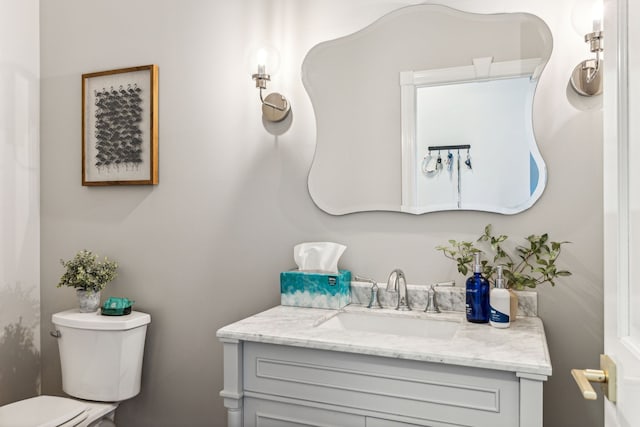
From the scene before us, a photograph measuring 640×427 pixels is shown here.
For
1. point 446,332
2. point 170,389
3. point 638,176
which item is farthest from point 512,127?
point 170,389

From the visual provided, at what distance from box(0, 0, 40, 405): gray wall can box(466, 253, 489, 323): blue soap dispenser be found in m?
2.11

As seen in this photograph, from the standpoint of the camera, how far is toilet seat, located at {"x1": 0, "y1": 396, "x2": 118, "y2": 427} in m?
1.75

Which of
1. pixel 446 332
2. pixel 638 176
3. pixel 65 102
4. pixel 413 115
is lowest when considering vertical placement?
pixel 446 332

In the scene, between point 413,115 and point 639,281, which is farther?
point 413,115

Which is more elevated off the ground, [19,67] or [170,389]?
[19,67]

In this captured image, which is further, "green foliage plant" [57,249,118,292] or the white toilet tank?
"green foliage plant" [57,249,118,292]

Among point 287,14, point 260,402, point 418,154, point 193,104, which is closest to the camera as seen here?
point 260,402

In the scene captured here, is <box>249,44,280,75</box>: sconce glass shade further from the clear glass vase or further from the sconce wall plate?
the clear glass vase

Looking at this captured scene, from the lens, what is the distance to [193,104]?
7.02ft

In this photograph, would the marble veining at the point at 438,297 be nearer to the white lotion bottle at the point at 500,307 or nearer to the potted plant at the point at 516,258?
the potted plant at the point at 516,258

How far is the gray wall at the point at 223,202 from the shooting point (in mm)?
1575

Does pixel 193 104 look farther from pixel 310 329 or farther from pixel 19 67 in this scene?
pixel 310 329

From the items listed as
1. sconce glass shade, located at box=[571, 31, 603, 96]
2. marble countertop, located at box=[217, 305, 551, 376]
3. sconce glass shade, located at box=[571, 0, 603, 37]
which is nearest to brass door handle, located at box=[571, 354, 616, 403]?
marble countertop, located at box=[217, 305, 551, 376]

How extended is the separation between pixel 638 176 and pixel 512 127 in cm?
94
